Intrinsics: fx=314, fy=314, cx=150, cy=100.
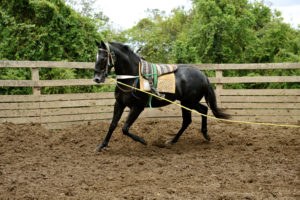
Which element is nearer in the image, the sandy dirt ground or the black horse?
the sandy dirt ground

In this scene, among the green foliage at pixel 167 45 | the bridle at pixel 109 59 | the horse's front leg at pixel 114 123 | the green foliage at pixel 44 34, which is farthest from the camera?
the green foliage at pixel 167 45

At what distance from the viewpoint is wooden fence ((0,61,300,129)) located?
23.6 ft

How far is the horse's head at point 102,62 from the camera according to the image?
5.36 meters

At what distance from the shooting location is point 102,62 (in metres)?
5.38

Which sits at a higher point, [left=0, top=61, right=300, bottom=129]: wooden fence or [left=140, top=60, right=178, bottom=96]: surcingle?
[left=140, top=60, right=178, bottom=96]: surcingle

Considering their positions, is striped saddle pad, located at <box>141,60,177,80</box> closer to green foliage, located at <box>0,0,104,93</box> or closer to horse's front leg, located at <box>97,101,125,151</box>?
horse's front leg, located at <box>97,101,125,151</box>

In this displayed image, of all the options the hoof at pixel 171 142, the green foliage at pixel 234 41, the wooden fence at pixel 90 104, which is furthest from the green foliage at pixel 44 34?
the hoof at pixel 171 142

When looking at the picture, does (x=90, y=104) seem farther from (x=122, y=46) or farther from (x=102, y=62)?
(x=102, y=62)

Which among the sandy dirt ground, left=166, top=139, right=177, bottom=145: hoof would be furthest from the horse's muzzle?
left=166, top=139, right=177, bottom=145: hoof

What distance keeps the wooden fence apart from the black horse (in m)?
1.88

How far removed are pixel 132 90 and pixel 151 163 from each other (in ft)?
4.62

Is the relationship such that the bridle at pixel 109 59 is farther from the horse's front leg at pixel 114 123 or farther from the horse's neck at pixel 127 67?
the horse's front leg at pixel 114 123

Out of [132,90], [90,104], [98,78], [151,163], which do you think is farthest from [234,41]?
[151,163]

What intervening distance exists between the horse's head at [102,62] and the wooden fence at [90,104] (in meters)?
2.41
